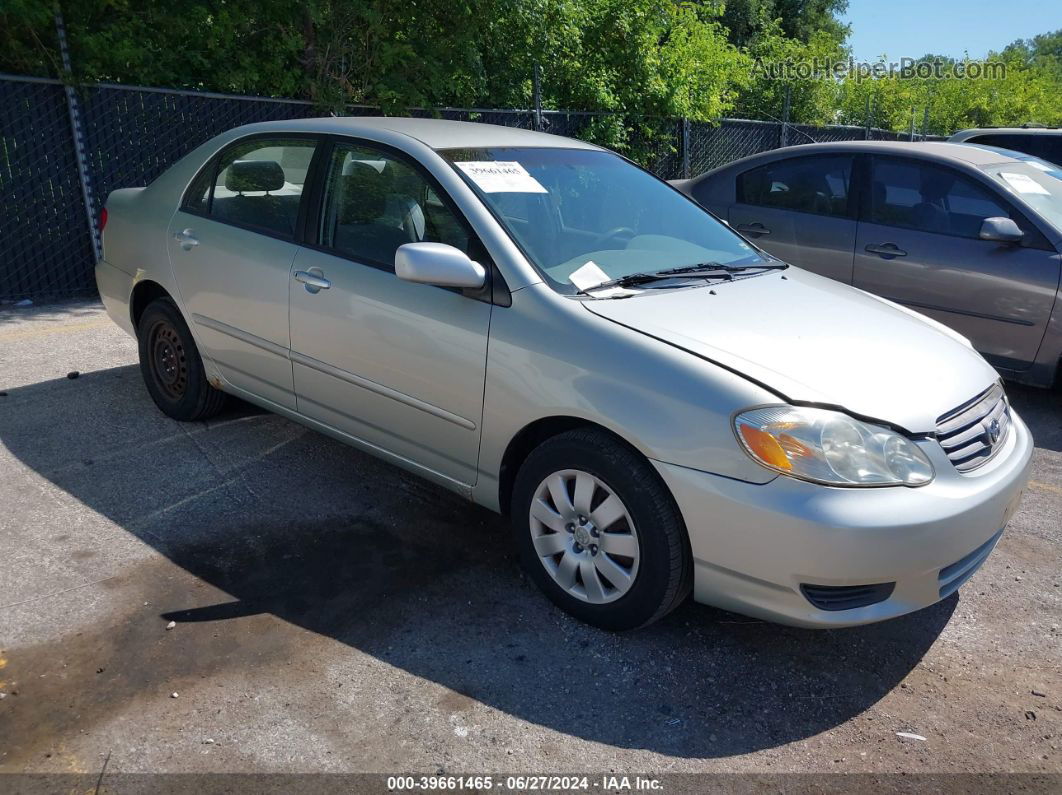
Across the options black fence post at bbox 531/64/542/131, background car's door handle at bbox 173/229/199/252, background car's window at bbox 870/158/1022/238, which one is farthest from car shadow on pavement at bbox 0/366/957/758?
black fence post at bbox 531/64/542/131

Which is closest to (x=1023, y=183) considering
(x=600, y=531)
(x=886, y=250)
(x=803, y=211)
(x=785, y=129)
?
(x=886, y=250)

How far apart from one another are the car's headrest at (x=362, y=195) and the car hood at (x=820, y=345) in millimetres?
1166

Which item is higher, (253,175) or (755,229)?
(253,175)

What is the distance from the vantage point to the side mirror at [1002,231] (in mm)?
5711

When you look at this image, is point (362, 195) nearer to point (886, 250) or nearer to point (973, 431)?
point (973, 431)

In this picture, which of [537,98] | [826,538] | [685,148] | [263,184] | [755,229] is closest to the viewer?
[826,538]

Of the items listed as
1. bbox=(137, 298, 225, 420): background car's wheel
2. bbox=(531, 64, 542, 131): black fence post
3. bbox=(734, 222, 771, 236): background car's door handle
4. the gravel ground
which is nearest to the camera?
the gravel ground

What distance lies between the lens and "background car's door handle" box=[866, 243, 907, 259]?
6.18 m

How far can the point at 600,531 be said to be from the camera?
3162 mm

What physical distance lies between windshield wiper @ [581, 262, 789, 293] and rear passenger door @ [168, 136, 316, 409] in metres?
1.55

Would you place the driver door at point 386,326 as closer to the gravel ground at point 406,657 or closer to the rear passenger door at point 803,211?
the gravel ground at point 406,657

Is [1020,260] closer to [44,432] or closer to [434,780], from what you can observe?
[434,780]

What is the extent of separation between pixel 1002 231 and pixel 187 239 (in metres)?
4.85

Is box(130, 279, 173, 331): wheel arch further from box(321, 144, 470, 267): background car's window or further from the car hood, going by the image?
the car hood
